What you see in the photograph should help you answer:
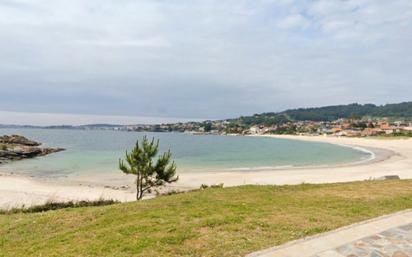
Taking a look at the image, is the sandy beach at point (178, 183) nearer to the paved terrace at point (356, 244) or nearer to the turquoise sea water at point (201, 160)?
the turquoise sea water at point (201, 160)

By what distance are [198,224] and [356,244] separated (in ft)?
10.3

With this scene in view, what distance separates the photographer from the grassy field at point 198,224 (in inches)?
255

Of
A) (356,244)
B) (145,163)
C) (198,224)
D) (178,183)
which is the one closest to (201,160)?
(178,183)

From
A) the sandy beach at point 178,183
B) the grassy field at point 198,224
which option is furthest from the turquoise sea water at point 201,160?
the grassy field at point 198,224

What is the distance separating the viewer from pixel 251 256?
565 centimetres

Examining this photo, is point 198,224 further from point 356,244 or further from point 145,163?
point 145,163

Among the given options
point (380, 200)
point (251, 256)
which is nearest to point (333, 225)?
point (251, 256)

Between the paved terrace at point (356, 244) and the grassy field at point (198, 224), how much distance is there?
41 cm

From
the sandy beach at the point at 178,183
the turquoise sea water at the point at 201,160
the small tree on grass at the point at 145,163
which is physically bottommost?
the turquoise sea water at the point at 201,160

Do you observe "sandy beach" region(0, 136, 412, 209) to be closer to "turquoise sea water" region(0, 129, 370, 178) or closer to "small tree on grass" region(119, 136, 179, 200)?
"small tree on grass" region(119, 136, 179, 200)

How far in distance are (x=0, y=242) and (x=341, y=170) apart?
36.3 metres

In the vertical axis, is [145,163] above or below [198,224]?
below

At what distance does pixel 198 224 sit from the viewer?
302 inches

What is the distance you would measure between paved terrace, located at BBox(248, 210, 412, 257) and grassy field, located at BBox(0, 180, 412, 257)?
0.41 meters
